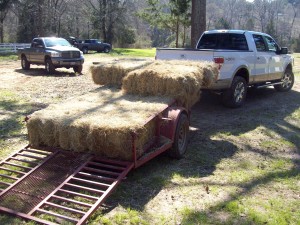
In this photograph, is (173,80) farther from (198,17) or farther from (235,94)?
(198,17)

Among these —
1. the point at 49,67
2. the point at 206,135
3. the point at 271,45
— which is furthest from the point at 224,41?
→ the point at 49,67

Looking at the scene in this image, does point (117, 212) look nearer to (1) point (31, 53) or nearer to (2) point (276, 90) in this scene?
(2) point (276, 90)

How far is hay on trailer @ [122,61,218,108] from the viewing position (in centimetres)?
626

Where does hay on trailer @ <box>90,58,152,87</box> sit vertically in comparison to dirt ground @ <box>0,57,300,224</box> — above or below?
above

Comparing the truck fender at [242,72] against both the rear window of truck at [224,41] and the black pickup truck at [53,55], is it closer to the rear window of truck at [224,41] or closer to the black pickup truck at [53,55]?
the rear window of truck at [224,41]

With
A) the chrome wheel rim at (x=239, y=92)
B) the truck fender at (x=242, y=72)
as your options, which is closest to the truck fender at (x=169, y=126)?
the truck fender at (x=242, y=72)

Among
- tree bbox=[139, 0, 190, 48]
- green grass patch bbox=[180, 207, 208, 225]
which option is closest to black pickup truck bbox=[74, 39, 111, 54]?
tree bbox=[139, 0, 190, 48]

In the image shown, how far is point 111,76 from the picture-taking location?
7504 millimetres

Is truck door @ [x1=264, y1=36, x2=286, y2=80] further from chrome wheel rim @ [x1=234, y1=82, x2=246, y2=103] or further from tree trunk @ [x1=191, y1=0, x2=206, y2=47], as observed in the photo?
tree trunk @ [x1=191, y1=0, x2=206, y2=47]

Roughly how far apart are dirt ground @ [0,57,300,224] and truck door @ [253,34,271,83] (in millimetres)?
775

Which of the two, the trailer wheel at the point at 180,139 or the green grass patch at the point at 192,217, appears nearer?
the green grass patch at the point at 192,217

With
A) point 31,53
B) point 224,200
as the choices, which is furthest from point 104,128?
point 31,53

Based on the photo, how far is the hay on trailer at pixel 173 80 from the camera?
626 centimetres

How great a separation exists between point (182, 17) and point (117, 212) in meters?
30.3
